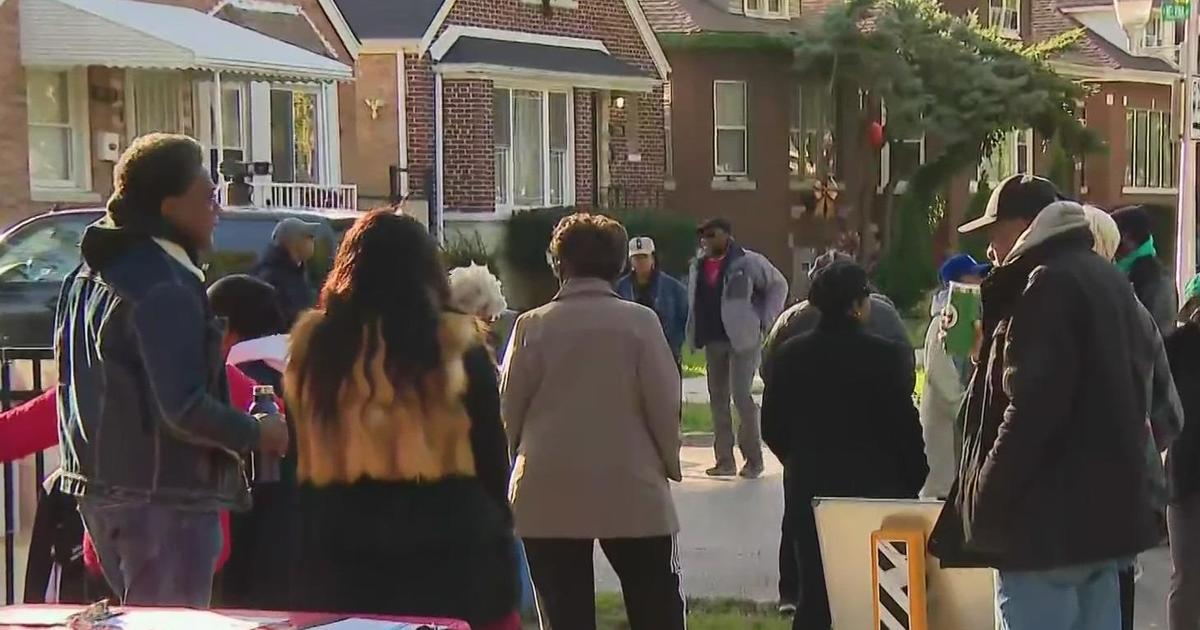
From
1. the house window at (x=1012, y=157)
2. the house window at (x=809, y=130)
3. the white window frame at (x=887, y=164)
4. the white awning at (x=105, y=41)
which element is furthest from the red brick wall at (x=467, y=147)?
the house window at (x=1012, y=157)

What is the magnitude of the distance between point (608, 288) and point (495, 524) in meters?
1.55

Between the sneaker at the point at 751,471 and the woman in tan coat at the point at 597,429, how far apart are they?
615cm

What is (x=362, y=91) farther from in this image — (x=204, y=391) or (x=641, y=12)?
(x=204, y=391)

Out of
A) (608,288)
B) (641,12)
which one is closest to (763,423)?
(608,288)

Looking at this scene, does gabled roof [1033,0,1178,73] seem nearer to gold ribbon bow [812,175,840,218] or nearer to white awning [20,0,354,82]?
gold ribbon bow [812,175,840,218]

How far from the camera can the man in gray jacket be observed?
1208 cm

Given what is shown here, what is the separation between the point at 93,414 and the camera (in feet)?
15.9

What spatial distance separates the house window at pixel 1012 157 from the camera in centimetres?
3800

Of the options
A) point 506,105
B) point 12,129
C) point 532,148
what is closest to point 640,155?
point 532,148

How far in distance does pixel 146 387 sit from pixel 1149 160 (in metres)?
40.8

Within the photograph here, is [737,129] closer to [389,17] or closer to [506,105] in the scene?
[506,105]

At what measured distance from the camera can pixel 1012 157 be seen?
39125 millimetres

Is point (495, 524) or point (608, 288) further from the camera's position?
point (608, 288)

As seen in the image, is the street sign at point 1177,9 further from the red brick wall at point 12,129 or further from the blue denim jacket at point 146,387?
the red brick wall at point 12,129
